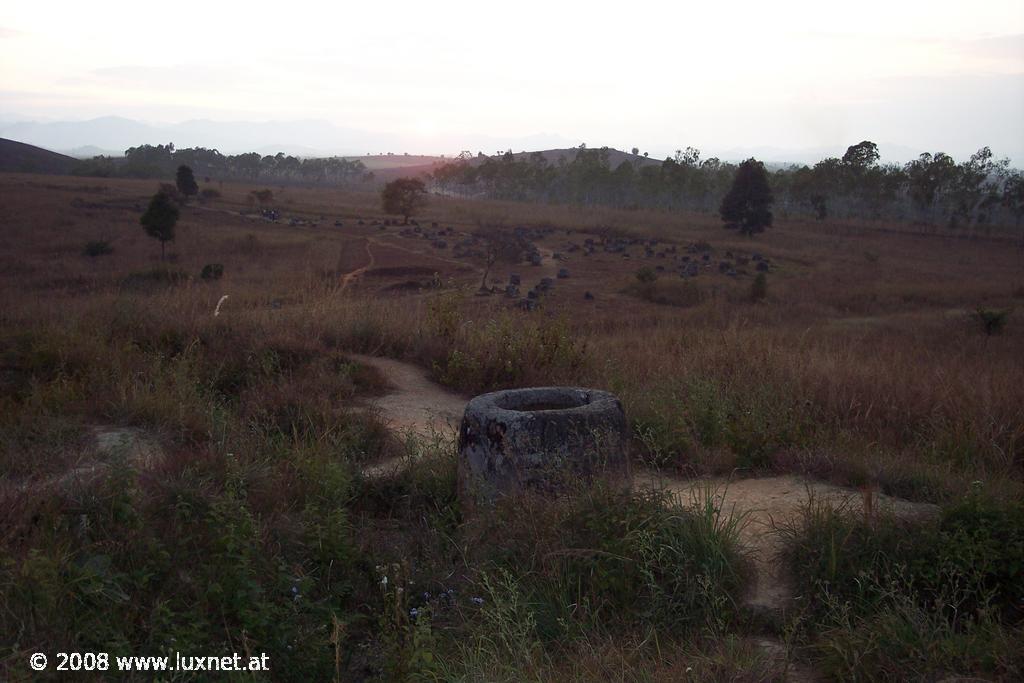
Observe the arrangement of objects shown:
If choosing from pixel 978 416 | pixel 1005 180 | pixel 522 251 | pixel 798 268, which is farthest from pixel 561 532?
pixel 1005 180

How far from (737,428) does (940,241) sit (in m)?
51.0

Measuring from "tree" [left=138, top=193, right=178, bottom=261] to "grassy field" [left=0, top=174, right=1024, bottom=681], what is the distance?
18.3 m

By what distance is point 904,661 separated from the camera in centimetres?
259

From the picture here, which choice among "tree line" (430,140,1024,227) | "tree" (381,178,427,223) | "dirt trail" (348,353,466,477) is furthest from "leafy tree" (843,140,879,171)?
"dirt trail" (348,353,466,477)

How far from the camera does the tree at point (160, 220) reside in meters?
26.1

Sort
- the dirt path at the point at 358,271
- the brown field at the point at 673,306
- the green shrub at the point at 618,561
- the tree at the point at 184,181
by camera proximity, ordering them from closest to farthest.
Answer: the green shrub at the point at 618,561
the brown field at the point at 673,306
the dirt path at the point at 358,271
the tree at the point at 184,181

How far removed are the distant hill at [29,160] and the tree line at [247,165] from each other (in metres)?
6.50

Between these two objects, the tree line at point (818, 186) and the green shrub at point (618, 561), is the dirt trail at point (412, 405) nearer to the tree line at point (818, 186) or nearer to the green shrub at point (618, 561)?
the green shrub at point (618, 561)

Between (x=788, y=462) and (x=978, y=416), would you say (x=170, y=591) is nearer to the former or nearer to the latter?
(x=788, y=462)

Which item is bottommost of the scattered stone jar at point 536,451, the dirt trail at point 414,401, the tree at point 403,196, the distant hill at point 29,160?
the dirt trail at point 414,401

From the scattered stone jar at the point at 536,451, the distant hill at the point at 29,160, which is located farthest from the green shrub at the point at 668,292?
the distant hill at the point at 29,160

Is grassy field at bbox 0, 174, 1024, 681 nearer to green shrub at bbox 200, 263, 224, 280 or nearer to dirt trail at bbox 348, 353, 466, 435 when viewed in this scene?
dirt trail at bbox 348, 353, 466, 435

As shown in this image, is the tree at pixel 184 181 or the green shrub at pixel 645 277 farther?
the tree at pixel 184 181

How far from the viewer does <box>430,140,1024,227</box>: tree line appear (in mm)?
59594
